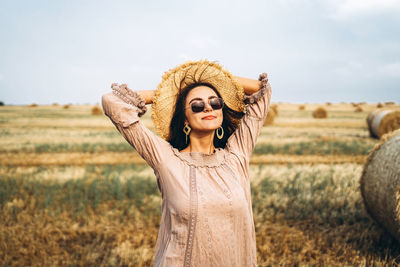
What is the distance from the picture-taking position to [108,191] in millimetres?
7004

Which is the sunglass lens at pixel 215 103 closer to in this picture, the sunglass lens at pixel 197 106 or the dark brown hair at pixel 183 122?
the sunglass lens at pixel 197 106

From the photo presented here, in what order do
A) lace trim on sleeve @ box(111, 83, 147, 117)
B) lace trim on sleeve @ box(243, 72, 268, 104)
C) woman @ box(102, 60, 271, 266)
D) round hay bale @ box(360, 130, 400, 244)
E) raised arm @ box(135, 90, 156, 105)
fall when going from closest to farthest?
woman @ box(102, 60, 271, 266) < lace trim on sleeve @ box(111, 83, 147, 117) < raised arm @ box(135, 90, 156, 105) < lace trim on sleeve @ box(243, 72, 268, 104) < round hay bale @ box(360, 130, 400, 244)

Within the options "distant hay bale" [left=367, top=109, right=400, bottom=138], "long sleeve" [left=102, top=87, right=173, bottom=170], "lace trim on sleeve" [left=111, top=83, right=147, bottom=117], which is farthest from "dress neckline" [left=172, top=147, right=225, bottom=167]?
"distant hay bale" [left=367, top=109, right=400, bottom=138]

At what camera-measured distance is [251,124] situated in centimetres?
265

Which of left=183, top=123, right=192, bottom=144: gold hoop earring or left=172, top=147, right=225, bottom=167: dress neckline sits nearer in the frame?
left=172, top=147, right=225, bottom=167: dress neckline

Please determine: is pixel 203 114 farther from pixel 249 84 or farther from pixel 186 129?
pixel 249 84

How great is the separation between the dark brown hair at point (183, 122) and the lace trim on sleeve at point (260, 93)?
17 centimetres

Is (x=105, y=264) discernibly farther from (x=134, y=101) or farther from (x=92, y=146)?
(x=92, y=146)

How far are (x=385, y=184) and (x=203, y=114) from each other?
3.33 meters

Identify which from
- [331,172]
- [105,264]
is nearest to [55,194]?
[105,264]

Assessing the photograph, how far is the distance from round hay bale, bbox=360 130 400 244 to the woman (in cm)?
259

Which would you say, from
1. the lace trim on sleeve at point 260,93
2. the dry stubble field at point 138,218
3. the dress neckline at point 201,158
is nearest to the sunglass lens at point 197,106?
the dress neckline at point 201,158

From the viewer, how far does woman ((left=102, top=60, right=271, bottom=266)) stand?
2.16 m

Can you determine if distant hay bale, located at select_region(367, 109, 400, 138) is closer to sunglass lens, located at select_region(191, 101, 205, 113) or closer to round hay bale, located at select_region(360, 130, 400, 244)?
round hay bale, located at select_region(360, 130, 400, 244)
